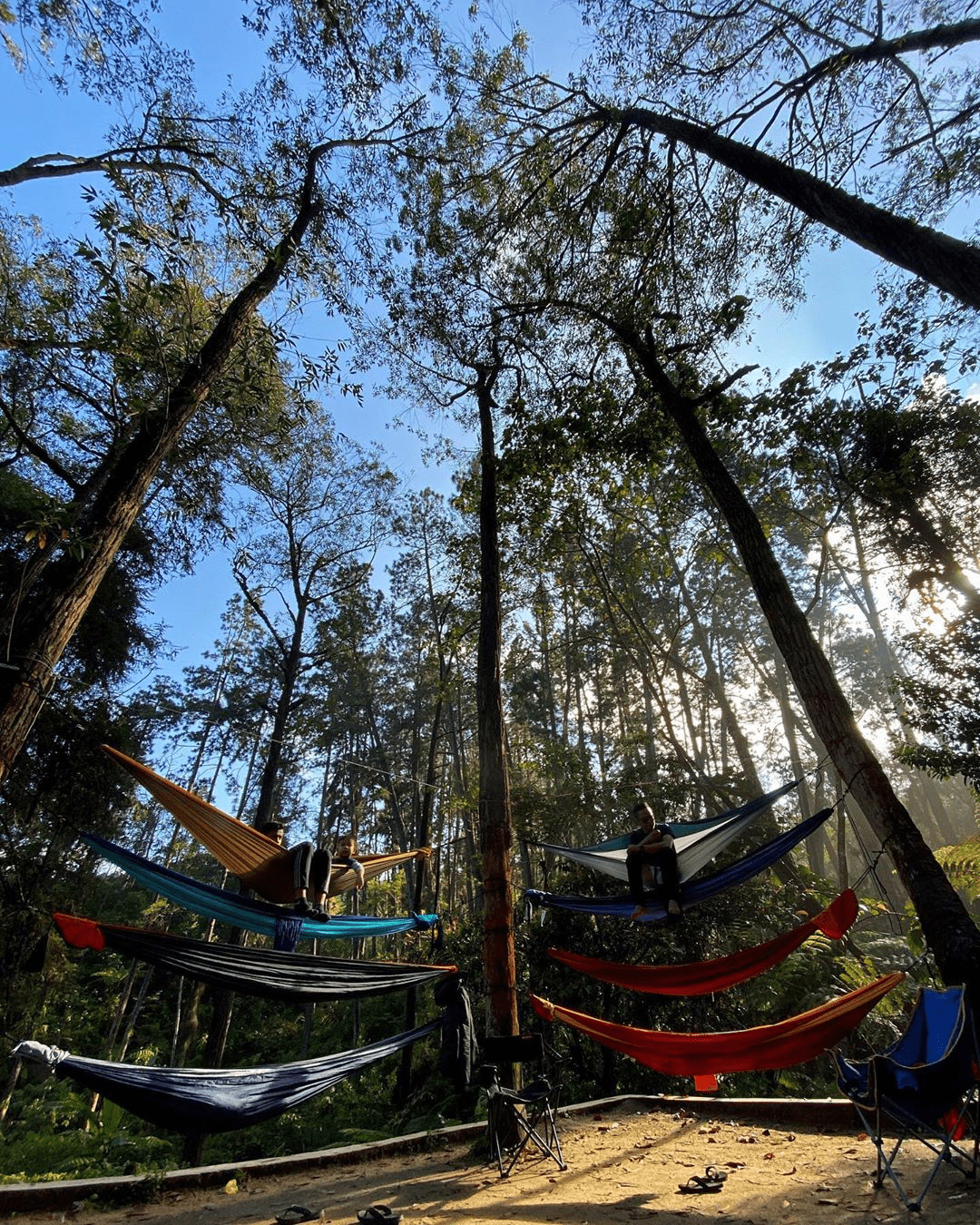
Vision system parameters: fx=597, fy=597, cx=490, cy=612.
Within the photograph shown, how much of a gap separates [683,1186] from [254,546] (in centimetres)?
789

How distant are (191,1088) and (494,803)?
197 cm

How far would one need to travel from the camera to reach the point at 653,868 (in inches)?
140

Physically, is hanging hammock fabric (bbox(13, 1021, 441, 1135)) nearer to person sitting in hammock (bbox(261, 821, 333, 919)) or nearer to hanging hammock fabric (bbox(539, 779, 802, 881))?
person sitting in hammock (bbox(261, 821, 333, 919))

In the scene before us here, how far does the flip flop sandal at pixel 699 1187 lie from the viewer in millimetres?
2391

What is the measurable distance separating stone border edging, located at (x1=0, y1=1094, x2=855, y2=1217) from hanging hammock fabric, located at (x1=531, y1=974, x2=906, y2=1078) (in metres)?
1.18

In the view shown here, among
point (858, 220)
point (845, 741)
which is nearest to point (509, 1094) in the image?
point (845, 741)

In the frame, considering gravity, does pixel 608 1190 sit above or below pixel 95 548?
below

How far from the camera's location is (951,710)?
5.20 metres

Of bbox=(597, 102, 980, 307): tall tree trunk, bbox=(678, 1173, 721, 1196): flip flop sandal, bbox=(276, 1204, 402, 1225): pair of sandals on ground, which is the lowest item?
bbox=(678, 1173, 721, 1196): flip flop sandal

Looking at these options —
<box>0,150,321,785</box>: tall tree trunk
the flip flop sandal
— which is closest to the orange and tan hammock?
<box>0,150,321,785</box>: tall tree trunk

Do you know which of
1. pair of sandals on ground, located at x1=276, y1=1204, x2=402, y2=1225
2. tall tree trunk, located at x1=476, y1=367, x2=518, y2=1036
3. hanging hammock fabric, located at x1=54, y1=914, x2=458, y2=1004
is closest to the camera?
pair of sandals on ground, located at x1=276, y1=1204, x2=402, y2=1225

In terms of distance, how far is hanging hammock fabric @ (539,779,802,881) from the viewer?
345cm

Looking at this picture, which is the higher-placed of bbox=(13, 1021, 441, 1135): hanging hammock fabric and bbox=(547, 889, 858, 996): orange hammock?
bbox=(547, 889, 858, 996): orange hammock

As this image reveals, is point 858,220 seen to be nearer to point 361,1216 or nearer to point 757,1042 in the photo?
point 757,1042
